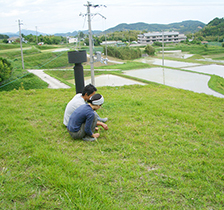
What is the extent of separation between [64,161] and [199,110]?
4.55 m

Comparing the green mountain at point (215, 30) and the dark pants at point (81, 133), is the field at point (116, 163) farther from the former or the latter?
the green mountain at point (215, 30)

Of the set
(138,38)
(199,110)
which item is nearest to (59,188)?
(199,110)

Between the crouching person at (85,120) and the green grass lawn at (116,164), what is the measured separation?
0.15 m

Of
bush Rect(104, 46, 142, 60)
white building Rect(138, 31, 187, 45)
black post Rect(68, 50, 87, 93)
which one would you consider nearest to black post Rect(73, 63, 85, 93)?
black post Rect(68, 50, 87, 93)

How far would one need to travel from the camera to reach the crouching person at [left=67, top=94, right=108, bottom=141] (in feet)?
11.8

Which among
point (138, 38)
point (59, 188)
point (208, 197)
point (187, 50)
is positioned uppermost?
point (138, 38)

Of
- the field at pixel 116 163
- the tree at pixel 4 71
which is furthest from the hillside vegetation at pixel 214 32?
the field at pixel 116 163

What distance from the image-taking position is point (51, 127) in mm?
4449

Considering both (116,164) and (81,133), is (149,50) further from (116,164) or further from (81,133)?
(116,164)

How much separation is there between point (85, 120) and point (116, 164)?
102 cm

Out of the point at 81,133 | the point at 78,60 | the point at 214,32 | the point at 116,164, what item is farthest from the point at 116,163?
the point at 214,32

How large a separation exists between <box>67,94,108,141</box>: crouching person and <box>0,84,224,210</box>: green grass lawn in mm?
149

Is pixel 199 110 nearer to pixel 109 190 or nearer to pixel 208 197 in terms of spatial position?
pixel 208 197

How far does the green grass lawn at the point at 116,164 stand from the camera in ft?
7.57
